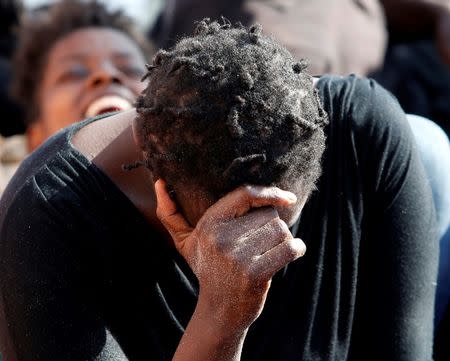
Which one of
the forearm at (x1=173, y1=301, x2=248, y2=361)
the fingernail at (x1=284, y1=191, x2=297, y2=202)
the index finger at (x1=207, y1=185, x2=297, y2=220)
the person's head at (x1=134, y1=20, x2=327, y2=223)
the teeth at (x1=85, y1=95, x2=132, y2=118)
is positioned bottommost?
the forearm at (x1=173, y1=301, x2=248, y2=361)

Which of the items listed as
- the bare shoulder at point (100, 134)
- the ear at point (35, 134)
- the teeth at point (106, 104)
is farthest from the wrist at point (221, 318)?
the ear at point (35, 134)

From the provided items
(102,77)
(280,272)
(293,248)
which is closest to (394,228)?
(280,272)

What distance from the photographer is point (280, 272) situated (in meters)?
1.66

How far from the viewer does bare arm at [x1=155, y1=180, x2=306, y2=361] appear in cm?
133

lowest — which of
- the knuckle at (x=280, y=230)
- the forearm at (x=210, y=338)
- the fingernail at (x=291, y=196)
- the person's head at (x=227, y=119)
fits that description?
the forearm at (x=210, y=338)

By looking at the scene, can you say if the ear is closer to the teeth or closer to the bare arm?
the teeth

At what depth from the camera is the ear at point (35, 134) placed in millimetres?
2643

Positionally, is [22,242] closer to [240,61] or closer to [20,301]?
[20,301]

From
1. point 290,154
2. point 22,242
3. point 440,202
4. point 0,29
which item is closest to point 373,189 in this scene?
point 440,202

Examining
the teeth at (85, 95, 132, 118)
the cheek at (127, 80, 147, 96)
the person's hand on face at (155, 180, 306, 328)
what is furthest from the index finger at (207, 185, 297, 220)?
the cheek at (127, 80, 147, 96)

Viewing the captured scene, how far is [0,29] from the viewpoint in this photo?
138 inches

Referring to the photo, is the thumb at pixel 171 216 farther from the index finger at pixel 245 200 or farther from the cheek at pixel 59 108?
the cheek at pixel 59 108

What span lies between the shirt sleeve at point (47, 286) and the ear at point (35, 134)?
114cm

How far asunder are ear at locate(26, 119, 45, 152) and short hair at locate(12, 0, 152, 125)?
1.1 inches
